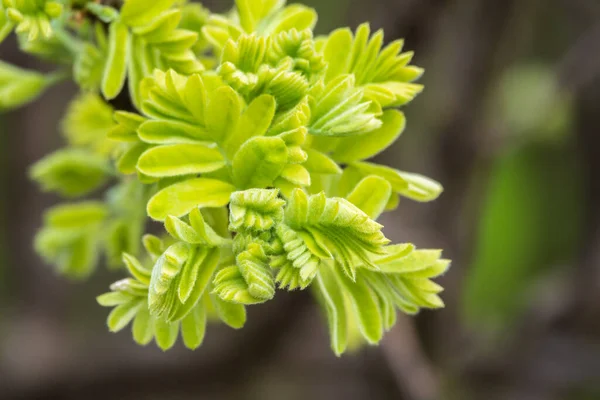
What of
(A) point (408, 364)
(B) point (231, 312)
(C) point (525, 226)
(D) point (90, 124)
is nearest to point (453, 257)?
(A) point (408, 364)

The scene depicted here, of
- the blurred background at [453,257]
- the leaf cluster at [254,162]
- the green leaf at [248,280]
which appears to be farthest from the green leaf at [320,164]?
the blurred background at [453,257]

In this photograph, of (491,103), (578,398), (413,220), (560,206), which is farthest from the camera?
(560,206)

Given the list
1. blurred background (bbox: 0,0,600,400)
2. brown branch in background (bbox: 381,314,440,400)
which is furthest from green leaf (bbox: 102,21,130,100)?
brown branch in background (bbox: 381,314,440,400)

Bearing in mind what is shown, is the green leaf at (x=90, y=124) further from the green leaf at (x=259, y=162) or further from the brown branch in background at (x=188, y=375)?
the brown branch in background at (x=188, y=375)

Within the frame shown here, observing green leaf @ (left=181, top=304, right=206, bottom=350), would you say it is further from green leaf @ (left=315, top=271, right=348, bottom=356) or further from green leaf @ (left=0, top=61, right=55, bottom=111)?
green leaf @ (left=0, top=61, right=55, bottom=111)

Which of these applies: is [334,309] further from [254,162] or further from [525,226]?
[525,226]

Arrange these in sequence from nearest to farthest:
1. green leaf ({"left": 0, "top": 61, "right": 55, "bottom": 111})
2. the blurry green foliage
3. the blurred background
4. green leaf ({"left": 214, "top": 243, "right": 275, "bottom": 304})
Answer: green leaf ({"left": 214, "top": 243, "right": 275, "bottom": 304}) < green leaf ({"left": 0, "top": 61, "right": 55, "bottom": 111}) < the blurred background < the blurry green foliage

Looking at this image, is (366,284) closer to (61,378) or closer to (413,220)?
(413,220)

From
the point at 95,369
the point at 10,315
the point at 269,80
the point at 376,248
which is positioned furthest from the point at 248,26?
the point at 10,315
